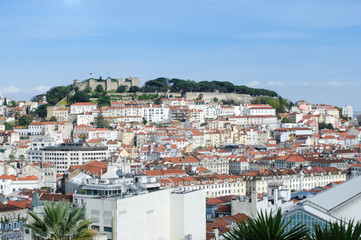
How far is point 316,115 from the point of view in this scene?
97000 mm

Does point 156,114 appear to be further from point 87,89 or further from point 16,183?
point 16,183

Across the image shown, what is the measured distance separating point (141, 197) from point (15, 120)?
74097 millimetres

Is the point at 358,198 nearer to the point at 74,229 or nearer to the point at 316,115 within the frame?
the point at 74,229

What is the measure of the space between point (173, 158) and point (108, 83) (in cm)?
4852

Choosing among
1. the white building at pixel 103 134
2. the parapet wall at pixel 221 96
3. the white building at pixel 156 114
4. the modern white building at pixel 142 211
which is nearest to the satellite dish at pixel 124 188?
the modern white building at pixel 142 211

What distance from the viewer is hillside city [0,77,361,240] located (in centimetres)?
1733

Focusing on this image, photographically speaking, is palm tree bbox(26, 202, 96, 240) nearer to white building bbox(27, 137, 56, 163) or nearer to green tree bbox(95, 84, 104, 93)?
white building bbox(27, 137, 56, 163)

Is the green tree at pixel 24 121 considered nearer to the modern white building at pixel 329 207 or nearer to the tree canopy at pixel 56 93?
the tree canopy at pixel 56 93

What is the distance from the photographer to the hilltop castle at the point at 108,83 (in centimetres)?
9969

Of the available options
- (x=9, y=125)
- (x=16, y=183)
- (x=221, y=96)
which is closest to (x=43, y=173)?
(x=16, y=183)

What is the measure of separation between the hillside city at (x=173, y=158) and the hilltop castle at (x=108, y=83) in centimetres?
25

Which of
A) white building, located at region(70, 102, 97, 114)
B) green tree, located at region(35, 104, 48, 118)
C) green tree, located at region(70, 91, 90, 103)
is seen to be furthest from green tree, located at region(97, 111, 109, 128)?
green tree, located at region(70, 91, 90, 103)

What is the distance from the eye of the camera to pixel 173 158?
182 feet

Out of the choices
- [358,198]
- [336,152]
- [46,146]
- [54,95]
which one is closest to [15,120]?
[54,95]
